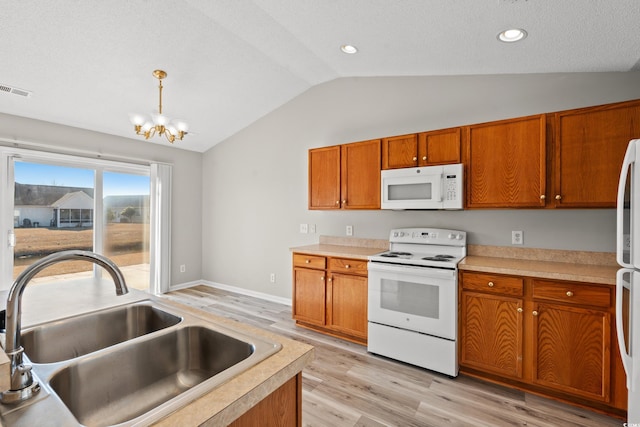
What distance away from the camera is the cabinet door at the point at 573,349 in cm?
198

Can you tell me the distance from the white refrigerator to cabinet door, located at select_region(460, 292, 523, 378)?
0.61 metres

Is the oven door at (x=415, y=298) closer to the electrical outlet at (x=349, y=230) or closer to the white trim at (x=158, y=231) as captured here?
the electrical outlet at (x=349, y=230)

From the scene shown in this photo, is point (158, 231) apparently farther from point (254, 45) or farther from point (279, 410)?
point (279, 410)

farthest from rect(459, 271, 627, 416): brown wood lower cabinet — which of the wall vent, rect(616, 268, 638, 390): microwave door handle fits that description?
the wall vent

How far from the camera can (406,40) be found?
2447 mm

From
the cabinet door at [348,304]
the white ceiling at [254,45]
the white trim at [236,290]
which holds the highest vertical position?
the white ceiling at [254,45]

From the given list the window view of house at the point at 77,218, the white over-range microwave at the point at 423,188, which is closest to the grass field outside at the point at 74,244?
the window view of house at the point at 77,218

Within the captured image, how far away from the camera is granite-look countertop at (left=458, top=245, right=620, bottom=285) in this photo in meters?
2.09

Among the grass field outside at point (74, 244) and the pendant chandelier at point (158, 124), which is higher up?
the pendant chandelier at point (158, 124)

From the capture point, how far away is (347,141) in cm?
382

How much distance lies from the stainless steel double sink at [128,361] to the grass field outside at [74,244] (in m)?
2.73

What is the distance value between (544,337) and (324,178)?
248cm

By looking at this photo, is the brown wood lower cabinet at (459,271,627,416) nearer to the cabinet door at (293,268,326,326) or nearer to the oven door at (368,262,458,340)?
the oven door at (368,262,458,340)

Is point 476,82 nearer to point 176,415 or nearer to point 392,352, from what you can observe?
point 392,352
